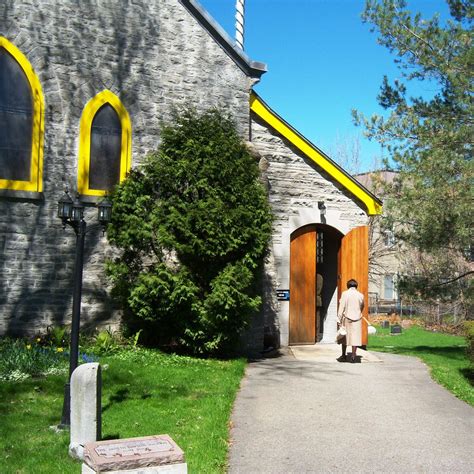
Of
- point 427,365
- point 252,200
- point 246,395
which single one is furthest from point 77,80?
point 427,365

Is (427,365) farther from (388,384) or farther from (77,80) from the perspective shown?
(77,80)

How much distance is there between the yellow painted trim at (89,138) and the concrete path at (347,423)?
4644 millimetres

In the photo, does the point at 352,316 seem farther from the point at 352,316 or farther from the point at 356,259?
the point at 356,259

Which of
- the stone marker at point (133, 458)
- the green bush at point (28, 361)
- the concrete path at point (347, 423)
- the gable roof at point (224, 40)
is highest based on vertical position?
the gable roof at point (224, 40)

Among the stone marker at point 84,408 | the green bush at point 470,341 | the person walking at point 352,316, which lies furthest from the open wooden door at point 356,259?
the stone marker at point 84,408

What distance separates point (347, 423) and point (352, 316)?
5.09 meters

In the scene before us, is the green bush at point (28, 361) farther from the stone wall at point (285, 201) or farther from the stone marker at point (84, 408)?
the stone wall at point (285, 201)

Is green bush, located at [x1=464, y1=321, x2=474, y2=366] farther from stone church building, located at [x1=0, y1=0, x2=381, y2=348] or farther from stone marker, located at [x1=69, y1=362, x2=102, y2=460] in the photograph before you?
stone marker, located at [x1=69, y1=362, x2=102, y2=460]

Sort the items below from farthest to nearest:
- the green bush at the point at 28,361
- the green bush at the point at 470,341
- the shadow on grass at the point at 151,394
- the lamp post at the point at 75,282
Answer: the green bush at the point at 470,341 < the green bush at the point at 28,361 < the shadow on grass at the point at 151,394 < the lamp post at the point at 75,282

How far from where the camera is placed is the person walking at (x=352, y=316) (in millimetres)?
12898

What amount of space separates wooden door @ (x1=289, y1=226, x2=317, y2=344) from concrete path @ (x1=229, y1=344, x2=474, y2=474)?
3289 mm

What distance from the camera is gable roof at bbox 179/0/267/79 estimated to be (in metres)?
13.6

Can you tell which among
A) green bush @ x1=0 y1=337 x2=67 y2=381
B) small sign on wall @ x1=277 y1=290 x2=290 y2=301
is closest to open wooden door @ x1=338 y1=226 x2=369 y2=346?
small sign on wall @ x1=277 y1=290 x2=290 y2=301

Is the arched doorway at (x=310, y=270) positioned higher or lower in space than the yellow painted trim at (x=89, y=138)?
lower
